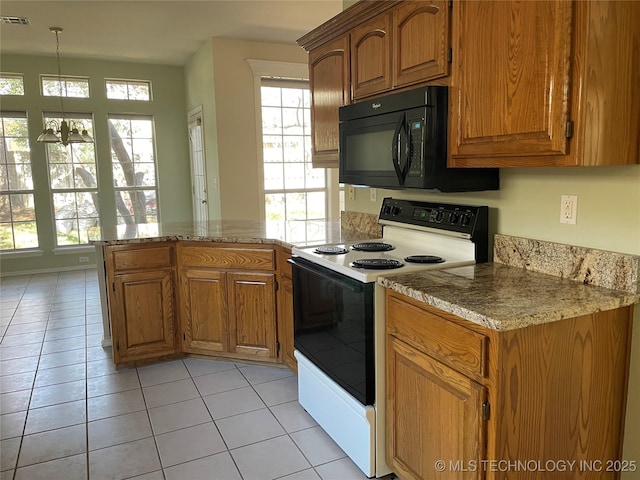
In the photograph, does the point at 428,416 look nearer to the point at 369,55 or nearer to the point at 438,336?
the point at 438,336

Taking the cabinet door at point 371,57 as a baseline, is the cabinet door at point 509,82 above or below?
below

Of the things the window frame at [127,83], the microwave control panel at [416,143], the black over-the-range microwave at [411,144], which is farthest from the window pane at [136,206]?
the microwave control panel at [416,143]

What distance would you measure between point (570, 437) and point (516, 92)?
1.16m

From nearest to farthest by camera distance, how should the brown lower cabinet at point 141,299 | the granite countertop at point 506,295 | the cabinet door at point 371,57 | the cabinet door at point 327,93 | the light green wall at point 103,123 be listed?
the granite countertop at point 506,295
the cabinet door at point 371,57
the cabinet door at point 327,93
the brown lower cabinet at point 141,299
the light green wall at point 103,123

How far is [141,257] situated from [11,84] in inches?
172

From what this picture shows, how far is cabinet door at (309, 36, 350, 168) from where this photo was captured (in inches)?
108

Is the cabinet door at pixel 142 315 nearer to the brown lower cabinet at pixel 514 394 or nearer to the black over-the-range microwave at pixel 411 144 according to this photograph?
the black over-the-range microwave at pixel 411 144

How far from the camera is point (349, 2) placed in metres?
3.18

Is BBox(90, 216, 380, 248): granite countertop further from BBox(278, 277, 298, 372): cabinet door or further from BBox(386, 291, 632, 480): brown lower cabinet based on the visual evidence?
BBox(386, 291, 632, 480): brown lower cabinet

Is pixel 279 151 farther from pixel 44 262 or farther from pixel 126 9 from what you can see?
pixel 44 262

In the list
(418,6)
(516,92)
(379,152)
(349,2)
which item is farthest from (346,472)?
(349,2)

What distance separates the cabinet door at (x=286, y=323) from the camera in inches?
115

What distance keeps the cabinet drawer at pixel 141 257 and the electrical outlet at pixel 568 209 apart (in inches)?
93.0

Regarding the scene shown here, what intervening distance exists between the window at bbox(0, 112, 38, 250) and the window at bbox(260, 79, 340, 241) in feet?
10.2
